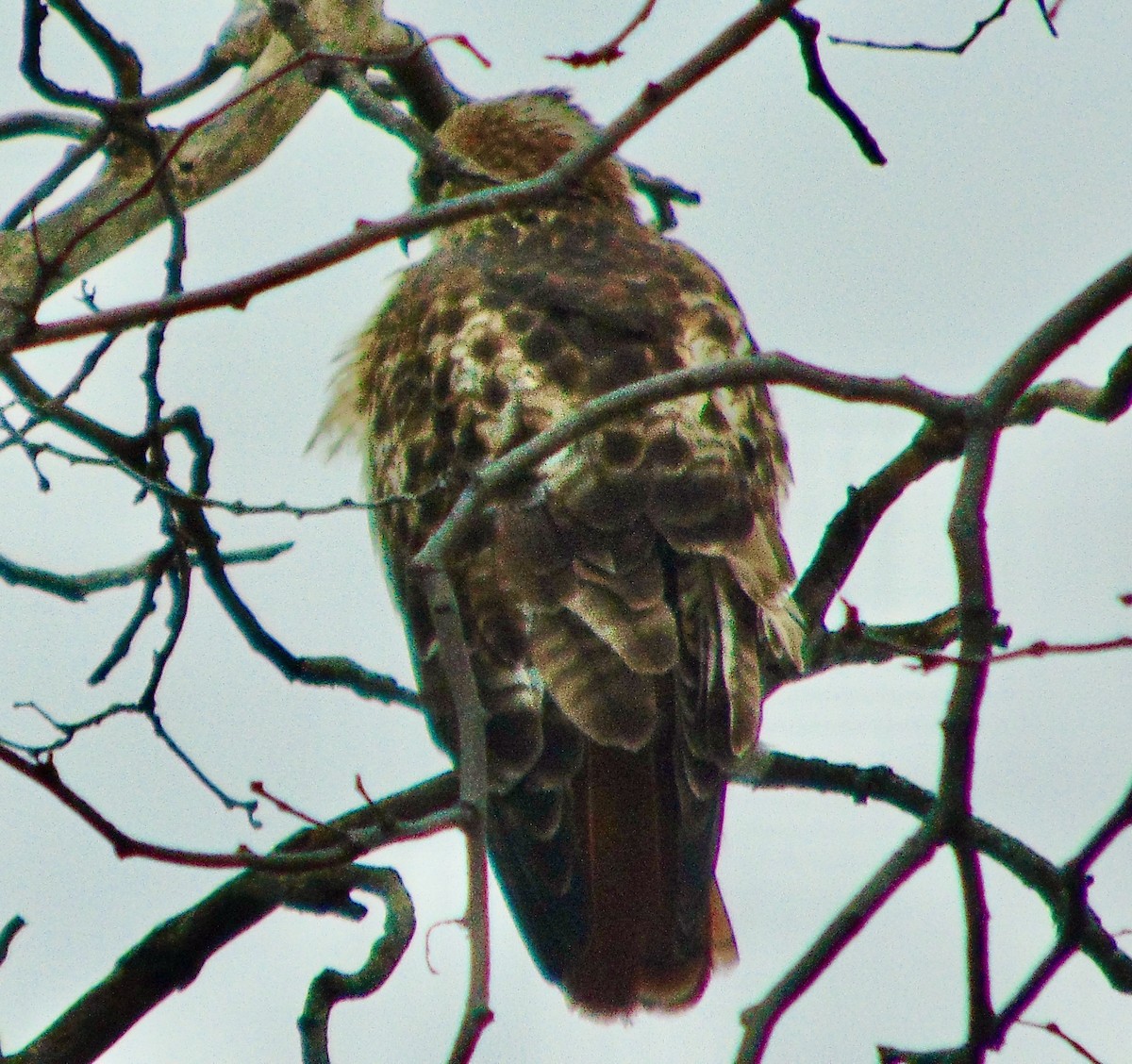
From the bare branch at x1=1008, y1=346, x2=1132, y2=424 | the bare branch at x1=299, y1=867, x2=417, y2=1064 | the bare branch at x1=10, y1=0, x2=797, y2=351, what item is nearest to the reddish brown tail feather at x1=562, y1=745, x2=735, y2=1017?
the bare branch at x1=299, y1=867, x2=417, y2=1064

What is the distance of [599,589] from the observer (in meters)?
3.42

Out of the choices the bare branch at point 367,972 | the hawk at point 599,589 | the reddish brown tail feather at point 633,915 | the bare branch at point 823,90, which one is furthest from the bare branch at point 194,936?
the bare branch at point 823,90

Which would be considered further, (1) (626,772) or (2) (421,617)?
(2) (421,617)

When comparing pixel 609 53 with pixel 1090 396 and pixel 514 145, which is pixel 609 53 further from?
pixel 514 145

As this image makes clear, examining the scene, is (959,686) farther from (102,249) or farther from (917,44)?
(102,249)

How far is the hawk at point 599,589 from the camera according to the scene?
3262mm

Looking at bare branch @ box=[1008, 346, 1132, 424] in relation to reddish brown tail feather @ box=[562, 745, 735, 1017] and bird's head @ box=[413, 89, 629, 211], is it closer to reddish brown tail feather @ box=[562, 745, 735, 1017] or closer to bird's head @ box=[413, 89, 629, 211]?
reddish brown tail feather @ box=[562, 745, 735, 1017]

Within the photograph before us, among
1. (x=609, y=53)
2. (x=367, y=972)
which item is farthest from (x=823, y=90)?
(x=367, y=972)

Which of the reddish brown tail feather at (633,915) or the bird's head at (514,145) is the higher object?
the bird's head at (514,145)

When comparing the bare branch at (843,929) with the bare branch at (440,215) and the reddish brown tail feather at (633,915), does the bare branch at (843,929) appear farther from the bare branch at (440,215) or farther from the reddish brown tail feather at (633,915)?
the reddish brown tail feather at (633,915)

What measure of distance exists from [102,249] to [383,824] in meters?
2.78

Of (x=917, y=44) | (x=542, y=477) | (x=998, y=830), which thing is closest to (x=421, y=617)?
(x=542, y=477)

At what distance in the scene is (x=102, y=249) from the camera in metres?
4.50

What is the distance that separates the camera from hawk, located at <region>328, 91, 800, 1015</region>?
3.26 meters
